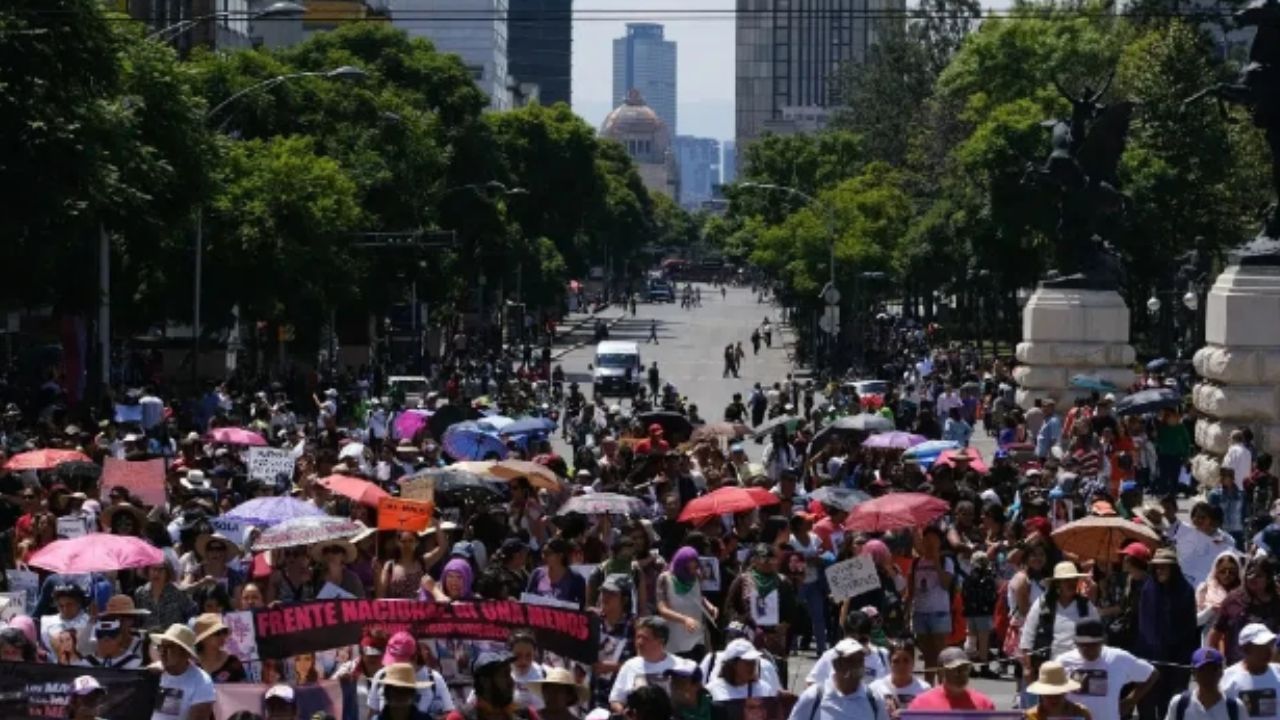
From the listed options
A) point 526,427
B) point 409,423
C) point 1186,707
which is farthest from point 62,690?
point 409,423

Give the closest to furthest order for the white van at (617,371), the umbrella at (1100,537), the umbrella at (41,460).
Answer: the umbrella at (1100,537) → the umbrella at (41,460) → the white van at (617,371)

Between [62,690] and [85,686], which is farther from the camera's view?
[62,690]

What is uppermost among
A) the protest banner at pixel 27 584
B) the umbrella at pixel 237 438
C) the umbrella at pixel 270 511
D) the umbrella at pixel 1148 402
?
the umbrella at pixel 270 511

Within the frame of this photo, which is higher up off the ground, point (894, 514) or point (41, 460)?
point (894, 514)

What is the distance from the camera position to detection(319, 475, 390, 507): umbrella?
23000 mm

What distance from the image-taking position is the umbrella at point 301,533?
60.3 ft

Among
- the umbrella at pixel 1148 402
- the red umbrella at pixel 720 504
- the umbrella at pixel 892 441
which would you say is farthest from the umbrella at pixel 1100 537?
the umbrella at pixel 1148 402

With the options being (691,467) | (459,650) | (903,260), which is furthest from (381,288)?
(459,650)

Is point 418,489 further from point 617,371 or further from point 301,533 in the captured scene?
point 617,371

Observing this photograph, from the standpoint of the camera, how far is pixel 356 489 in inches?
914

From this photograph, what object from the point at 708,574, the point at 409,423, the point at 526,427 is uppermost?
the point at 708,574

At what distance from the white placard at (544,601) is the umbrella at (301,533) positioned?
56.0 inches

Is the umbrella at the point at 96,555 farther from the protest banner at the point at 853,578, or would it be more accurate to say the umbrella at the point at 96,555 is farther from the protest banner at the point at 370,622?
the protest banner at the point at 853,578

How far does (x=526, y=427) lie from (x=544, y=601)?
20.0 metres
